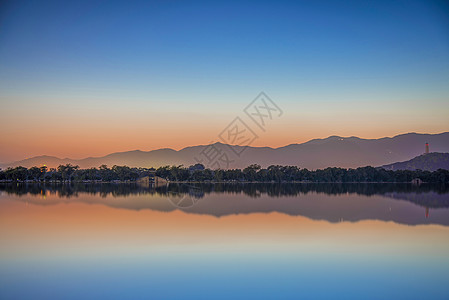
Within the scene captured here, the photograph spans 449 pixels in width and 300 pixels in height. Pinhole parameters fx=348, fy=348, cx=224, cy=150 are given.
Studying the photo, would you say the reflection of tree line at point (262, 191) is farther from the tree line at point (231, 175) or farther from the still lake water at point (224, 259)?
the tree line at point (231, 175)

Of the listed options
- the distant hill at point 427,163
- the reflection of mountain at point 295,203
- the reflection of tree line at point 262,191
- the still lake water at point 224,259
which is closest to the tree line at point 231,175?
the reflection of tree line at point 262,191

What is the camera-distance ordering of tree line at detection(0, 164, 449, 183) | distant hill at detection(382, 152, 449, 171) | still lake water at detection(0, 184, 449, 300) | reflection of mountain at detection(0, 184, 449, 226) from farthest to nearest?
distant hill at detection(382, 152, 449, 171) → tree line at detection(0, 164, 449, 183) → reflection of mountain at detection(0, 184, 449, 226) → still lake water at detection(0, 184, 449, 300)

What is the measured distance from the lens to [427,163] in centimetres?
11444

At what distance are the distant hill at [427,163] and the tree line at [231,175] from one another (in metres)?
48.1

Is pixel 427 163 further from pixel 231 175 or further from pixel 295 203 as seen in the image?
pixel 295 203

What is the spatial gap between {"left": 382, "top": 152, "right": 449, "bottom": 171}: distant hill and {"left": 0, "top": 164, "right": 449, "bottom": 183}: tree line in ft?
158

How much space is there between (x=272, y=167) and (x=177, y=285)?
72076 mm

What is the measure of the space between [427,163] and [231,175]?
76773 mm

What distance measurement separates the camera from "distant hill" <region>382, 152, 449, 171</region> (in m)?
112

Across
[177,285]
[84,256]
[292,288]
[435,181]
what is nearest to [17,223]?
[84,256]

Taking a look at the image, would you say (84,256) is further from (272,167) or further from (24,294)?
(272,167)

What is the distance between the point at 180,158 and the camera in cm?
12050

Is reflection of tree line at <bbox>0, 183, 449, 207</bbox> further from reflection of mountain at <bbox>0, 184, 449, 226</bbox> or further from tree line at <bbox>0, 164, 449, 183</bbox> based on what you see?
tree line at <bbox>0, 164, 449, 183</bbox>

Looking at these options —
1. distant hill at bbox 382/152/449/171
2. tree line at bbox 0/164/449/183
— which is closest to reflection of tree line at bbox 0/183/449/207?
tree line at bbox 0/164/449/183
